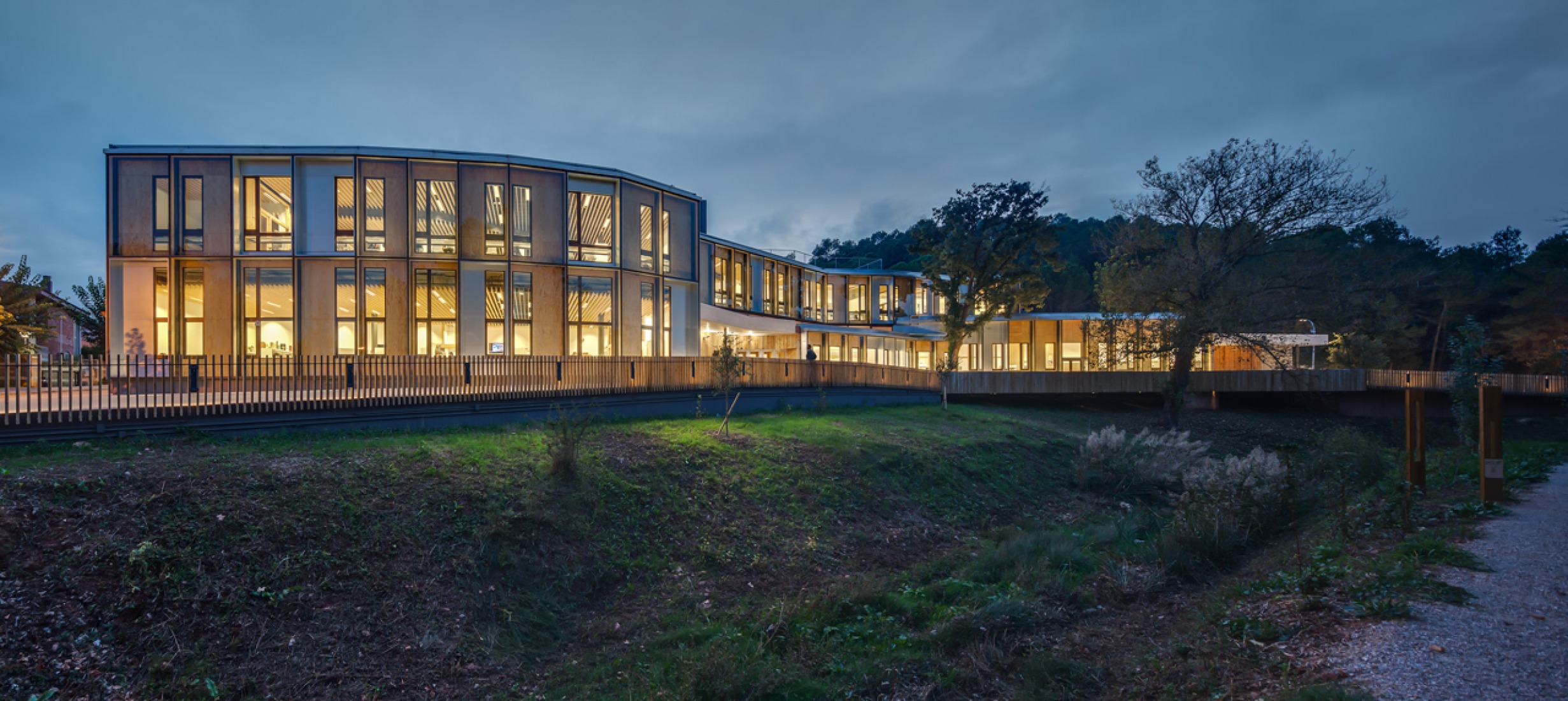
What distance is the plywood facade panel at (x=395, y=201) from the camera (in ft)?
66.9

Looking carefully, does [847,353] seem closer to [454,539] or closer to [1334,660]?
[454,539]

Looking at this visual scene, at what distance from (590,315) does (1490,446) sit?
20.9 meters

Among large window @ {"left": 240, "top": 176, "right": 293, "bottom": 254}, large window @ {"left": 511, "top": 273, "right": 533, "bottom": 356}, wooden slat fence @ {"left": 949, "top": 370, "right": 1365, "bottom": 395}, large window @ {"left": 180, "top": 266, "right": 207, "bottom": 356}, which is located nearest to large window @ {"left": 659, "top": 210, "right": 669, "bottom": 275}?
large window @ {"left": 511, "top": 273, "right": 533, "bottom": 356}

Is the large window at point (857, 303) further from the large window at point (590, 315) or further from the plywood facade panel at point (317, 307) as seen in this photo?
the plywood facade panel at point (317, 307)

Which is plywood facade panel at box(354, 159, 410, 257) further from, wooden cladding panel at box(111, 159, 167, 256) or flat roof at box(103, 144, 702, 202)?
wooden cladding panel at box(111, 159, 167, 256)

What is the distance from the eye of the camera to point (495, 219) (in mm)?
21422

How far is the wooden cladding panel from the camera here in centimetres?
1917

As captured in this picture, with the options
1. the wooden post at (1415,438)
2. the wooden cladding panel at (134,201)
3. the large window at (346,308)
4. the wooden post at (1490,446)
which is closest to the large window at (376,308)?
the large window at (346,308)

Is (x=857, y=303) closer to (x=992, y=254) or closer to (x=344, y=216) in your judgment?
(x=992, y=254)

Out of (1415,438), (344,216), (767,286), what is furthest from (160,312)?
(1415,438)

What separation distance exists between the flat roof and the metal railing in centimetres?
706

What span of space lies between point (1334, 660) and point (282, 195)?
2512 cm

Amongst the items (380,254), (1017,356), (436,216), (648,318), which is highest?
(436,216)

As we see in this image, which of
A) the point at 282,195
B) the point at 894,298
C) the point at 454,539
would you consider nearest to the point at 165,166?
the point at 282,195
